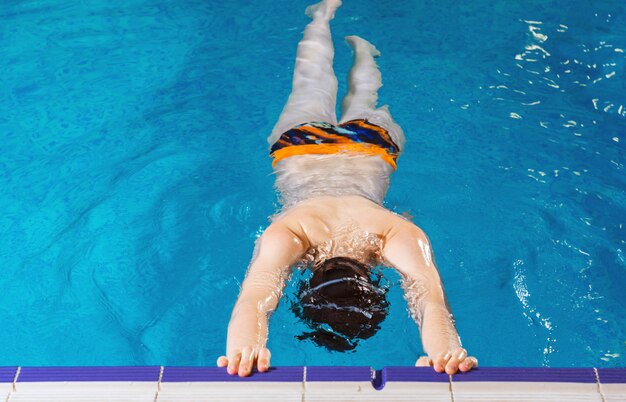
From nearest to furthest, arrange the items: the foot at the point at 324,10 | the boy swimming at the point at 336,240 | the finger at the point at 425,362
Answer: the finger at the point at 425,362 → the boy swimming at the point at 336,240 → the foot at the point at 324,10

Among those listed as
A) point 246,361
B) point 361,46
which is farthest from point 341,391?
point 361,46

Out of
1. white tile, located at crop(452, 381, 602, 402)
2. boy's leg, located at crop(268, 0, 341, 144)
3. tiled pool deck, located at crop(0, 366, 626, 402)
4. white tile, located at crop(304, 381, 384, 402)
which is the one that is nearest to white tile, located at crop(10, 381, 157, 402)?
tiled pool deck, located at crop(0, 366, 626, 402)

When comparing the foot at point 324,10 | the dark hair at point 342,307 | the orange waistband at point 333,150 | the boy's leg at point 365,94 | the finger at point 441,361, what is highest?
the foot at point 324,10

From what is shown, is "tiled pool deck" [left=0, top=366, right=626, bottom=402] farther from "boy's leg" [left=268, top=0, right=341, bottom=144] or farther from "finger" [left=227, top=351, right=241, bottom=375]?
"boy's leg" [left=268, top=0, right=341, bottom=144]

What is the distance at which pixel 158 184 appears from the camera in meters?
4.79

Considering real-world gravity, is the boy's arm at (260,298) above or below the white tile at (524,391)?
above

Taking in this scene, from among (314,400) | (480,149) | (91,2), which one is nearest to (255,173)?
(480,149)

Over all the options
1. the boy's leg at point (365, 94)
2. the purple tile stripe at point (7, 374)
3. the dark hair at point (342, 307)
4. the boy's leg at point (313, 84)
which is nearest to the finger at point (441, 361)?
the dark hair at point (342, 307)

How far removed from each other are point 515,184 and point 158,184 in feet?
8.21

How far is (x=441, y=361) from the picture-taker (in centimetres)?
260

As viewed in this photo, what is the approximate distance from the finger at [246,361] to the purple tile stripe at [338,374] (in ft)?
0.71

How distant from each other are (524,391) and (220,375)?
114 cm

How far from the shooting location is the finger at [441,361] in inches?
102

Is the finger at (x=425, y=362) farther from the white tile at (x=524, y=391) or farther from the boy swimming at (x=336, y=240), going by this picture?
the white tile at (x=524, y=391)
